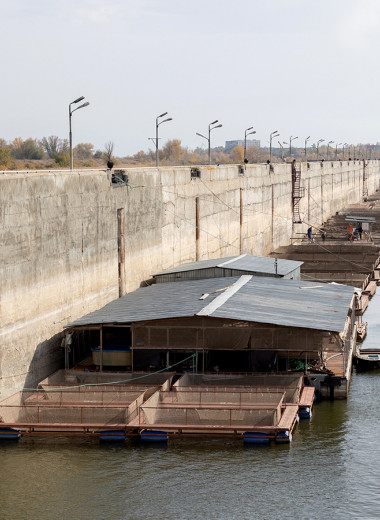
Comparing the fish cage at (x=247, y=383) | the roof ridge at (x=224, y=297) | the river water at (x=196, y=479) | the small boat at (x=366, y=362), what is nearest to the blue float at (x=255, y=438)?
the river water at (x=196, y=479)

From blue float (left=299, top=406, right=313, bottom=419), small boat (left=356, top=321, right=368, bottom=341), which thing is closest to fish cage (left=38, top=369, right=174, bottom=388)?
blue float (left=299, top=406, right=313, bottom=419)

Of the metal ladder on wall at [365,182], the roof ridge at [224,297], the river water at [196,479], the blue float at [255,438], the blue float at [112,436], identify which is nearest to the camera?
the river water at [196,479]

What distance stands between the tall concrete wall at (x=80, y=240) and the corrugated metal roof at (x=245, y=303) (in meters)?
1.64

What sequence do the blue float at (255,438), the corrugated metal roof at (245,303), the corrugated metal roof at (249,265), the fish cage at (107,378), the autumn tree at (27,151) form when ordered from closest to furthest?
the blue float at (255,438)
the fish cage at (107,378)
the corrugated metal roof at (245,303)
the corrugated metal roof at (249,265)
the autumn tree at (27,151)

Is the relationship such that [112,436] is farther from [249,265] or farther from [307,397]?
[249,265]

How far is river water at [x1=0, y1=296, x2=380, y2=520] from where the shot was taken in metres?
25.0

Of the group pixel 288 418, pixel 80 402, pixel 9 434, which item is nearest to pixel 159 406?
pixel 80 402

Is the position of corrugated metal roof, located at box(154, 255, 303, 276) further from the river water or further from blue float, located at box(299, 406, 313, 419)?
the river water

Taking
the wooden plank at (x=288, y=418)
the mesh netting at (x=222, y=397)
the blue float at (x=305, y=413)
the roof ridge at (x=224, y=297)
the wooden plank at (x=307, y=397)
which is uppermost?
the roof ridge at (x=224, y=297)

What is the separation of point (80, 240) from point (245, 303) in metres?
8.29

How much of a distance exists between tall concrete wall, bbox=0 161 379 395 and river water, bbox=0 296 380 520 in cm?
574

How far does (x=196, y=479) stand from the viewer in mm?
27094

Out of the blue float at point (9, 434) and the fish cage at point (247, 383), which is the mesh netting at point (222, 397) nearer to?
the fish cage at point (247, 383)

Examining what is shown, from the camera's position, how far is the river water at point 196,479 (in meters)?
25.0
